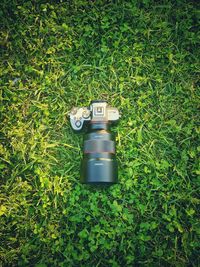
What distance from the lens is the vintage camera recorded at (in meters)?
2.38

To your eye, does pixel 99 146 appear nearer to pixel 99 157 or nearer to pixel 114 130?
pixel 99 157

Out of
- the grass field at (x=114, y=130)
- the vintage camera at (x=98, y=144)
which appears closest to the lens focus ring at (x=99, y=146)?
the vintage camera at (x=98, y=144)

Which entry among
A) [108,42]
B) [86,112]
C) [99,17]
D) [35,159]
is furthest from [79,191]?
[99,17]

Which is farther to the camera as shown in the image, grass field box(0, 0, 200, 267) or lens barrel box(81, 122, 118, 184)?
grass field box(0, 0, 200, 267)

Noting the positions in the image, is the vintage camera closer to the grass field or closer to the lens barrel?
the lens barrel

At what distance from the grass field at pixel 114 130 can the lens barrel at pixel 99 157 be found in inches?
9.2

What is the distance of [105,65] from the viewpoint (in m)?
2.85

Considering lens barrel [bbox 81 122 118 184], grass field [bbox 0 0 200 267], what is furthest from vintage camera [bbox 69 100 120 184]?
grass field [bbox 0 0 200 267]

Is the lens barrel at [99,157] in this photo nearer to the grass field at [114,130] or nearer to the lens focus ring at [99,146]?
the lens focus ring at [99,146]

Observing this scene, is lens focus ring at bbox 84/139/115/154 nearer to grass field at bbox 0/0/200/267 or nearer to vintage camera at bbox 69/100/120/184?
vintage camera at bbox 69/100/120/184

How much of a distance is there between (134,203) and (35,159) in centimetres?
88

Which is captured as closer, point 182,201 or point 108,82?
point 182,201

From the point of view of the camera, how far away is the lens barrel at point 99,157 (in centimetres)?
237

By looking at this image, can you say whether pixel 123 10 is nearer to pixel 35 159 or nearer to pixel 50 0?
pixel 50 0
